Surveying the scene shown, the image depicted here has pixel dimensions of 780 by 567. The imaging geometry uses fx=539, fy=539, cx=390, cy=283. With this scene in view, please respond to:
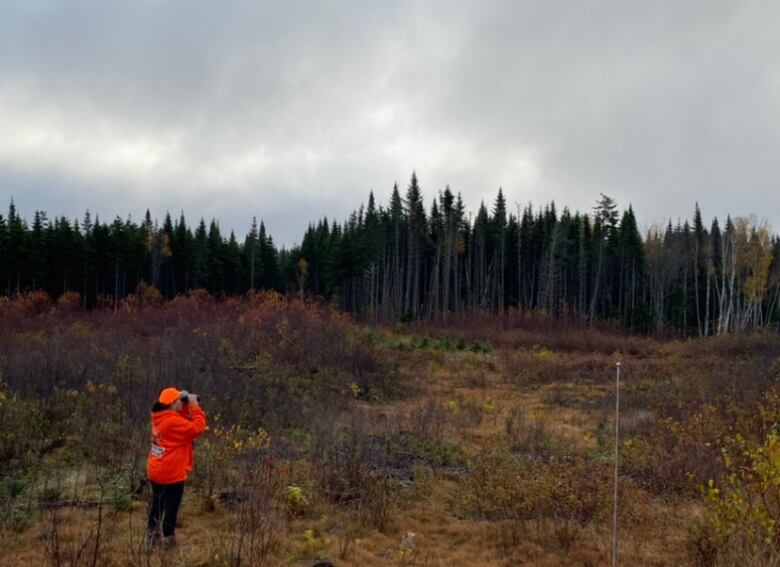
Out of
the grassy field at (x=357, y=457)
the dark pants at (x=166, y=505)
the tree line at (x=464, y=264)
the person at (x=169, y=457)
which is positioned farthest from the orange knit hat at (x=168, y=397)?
the tree line at (x=464, y=264)

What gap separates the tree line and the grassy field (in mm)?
33271

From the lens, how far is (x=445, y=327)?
30969mm

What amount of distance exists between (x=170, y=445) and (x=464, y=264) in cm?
5483

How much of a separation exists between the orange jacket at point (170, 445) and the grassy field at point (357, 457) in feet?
1.69

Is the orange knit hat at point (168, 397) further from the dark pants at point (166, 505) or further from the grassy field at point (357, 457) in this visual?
the grassy field at point (357, 457)

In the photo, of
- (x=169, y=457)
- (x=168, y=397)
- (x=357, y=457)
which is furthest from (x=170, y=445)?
(x=357, y=457)

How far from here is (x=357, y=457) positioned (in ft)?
22.8

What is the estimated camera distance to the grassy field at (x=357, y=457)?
16.3ft

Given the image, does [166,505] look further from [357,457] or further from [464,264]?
[464,264]

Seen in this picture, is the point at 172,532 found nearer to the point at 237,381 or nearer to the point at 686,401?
the point at 237,381

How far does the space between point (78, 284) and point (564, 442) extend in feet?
167

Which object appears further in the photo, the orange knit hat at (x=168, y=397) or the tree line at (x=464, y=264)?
the tree line at (x=464, y=264)

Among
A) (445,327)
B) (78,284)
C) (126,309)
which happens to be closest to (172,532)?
(126,309)

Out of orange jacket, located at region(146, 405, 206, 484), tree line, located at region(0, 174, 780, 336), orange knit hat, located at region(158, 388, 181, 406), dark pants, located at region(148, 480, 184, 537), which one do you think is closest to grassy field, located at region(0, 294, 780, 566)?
dark pants, located at region(148, 480, 184, 537)
